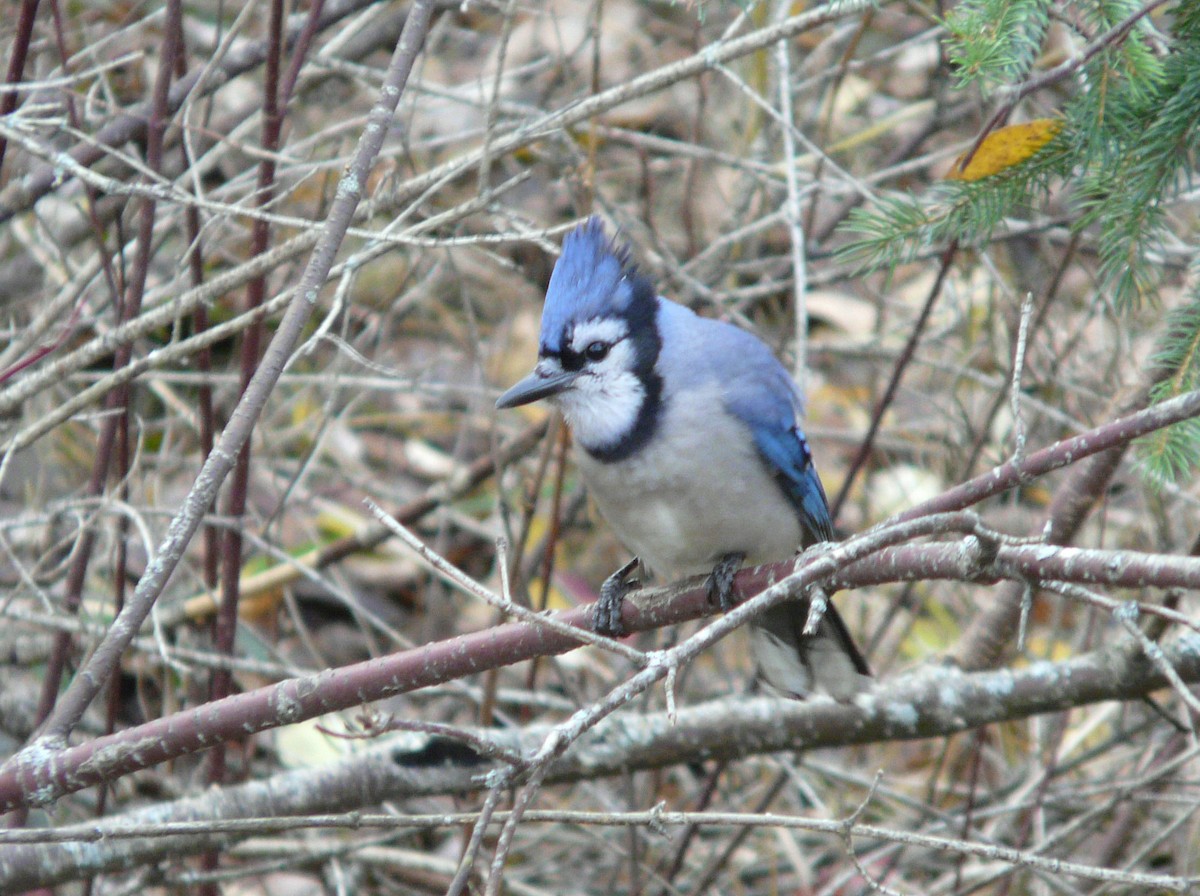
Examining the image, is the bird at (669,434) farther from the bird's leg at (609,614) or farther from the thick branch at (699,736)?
the thick branch at (699,736)

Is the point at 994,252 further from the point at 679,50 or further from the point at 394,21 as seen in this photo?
the point at 394,21

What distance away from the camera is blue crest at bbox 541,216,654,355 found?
2.52 m

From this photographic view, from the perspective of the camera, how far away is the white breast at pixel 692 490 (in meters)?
2.59

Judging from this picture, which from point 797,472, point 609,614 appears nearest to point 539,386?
point 609,614

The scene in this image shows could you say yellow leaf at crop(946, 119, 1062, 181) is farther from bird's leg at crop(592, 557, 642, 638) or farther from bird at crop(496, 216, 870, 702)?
bird's leg at crop(592, 557, 642, 638)

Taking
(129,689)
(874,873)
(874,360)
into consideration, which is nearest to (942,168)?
(874,360)

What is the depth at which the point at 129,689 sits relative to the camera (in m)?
3.89

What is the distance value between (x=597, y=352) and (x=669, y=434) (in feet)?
0.72

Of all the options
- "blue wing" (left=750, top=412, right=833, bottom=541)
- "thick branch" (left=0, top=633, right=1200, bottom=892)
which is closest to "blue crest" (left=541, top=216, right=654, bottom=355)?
"blue wing" (left=750, top=412, right=833, bottom=541)

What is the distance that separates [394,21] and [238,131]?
659 mm

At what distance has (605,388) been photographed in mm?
2625

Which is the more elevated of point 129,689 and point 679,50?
→ point 679,50

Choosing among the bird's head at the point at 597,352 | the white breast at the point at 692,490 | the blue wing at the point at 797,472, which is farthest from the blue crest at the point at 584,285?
the blue wing at the point at 797,472

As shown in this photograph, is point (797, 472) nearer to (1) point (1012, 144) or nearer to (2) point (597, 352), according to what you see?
(2) point (597, 352)
